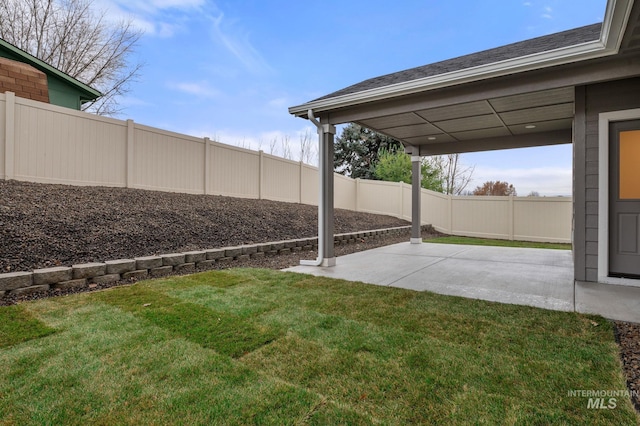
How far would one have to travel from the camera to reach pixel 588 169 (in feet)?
13.6

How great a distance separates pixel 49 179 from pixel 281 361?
595cm

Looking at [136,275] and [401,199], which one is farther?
[401,199]

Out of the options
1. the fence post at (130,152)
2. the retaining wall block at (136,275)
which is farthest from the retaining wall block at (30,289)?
the fence post at (130,152)

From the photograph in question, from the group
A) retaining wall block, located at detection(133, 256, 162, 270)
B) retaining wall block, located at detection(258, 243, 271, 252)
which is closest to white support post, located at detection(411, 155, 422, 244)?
retaining wall block, located at detection(258, 243, 271, 252)

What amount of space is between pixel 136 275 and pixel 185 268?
0.66 meters

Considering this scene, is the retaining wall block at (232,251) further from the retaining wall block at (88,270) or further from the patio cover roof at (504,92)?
the patio cover roof at (504,92)

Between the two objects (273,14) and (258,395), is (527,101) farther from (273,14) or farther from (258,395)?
(273,14)

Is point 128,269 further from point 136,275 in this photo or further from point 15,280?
point 15,280

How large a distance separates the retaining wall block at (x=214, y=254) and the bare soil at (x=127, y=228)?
223 mm

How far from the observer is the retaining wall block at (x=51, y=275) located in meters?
3.32

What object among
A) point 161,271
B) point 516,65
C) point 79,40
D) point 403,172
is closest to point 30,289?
point 161,271

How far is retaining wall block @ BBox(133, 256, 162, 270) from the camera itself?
413 cm

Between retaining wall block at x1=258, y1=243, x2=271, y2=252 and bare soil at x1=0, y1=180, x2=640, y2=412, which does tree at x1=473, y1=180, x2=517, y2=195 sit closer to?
bare soil at x1=0, y1=180, x2=640, y2=412

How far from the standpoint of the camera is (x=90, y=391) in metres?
1.76
